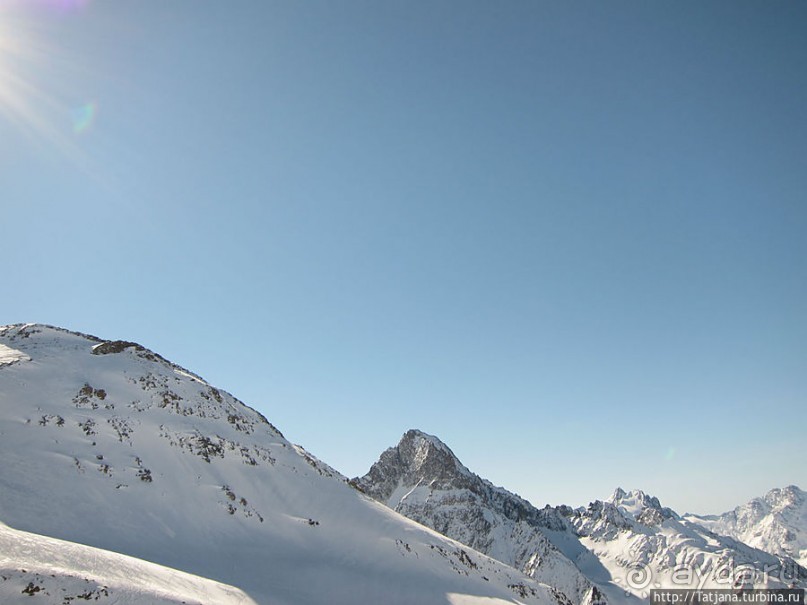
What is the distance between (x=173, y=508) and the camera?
29.0 metres

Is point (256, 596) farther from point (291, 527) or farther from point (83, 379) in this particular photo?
point (83, 379)

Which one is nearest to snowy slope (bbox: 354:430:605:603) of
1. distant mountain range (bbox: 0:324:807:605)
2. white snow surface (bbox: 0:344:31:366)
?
distant mountain range (bbox: 0:324:807:605)

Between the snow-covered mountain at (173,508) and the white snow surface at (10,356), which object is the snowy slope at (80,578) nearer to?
the snow-covered mountain at (173,508)

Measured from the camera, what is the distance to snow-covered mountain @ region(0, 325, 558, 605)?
59.2ft

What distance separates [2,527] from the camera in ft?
56.3

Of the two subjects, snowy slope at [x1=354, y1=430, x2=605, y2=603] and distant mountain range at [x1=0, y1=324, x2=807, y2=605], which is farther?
snowy slope at [x1=354, y1=430, x2=605, y2=603]

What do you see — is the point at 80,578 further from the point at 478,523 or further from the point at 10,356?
the point at 478,523

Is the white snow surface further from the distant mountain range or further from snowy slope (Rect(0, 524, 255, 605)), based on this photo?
snowy slope (Rect(0, 524, 255, 605))

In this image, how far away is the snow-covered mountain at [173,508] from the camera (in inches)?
710

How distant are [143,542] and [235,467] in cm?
1476

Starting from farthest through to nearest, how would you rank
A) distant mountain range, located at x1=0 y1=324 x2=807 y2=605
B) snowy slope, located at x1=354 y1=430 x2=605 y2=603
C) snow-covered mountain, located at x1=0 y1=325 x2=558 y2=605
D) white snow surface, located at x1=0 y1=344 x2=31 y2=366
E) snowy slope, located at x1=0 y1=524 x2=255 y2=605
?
snowy slope, located at x1=354 y1=430 x2=605 y2=603 → white snow surface, located at x1=0 y1=344 x2=31 y2=366 → snow-covered mountain, located at x1=0 y1=325 x2=558 y2=605 → distant mountain range, located at x1=0 y1=324 x2=807 y2=605 → snowy slope, located at x1=0 y1=524 x2=255 y2=605

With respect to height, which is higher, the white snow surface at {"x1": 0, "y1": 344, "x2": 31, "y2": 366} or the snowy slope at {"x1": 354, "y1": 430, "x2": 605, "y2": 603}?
the white snow surface at {"x1": 0, "y1": 344, "x2": 31, "y2": 366}

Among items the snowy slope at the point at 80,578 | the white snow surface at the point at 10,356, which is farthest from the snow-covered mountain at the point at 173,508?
the white snow surface at the point at 10,356

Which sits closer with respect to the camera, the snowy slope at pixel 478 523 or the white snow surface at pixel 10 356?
the white snow surface at pixel 10 356
